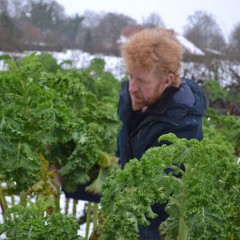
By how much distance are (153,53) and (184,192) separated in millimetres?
1661

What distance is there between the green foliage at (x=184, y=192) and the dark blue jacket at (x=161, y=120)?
1.22 meters

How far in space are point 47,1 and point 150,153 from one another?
1994 inches

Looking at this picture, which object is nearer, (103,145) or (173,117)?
(173,117)

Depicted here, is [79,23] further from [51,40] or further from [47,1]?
[51,40]

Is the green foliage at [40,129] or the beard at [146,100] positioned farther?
the beard at [146,100]

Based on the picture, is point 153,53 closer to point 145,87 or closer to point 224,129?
point 145,87

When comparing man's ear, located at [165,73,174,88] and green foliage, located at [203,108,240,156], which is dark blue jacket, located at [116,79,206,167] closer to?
man's ear, located at [165,73,174,88]

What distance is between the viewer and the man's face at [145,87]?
3.70 meters

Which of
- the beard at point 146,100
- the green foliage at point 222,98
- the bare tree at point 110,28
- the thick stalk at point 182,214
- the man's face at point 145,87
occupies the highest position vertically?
the bare tree at point 110,28

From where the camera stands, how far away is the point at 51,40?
43.1 m

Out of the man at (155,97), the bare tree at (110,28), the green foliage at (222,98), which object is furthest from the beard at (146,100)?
the bare tree at (110,28)

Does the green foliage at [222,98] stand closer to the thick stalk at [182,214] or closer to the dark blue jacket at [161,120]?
the dark blue jacket at [161,120]

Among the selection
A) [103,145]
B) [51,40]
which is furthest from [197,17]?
[103,145]

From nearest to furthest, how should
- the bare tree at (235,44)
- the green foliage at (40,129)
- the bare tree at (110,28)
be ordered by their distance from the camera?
the green foliage at (40,129) → the bare tree at (235,44) → the bare tree at (110,28)
